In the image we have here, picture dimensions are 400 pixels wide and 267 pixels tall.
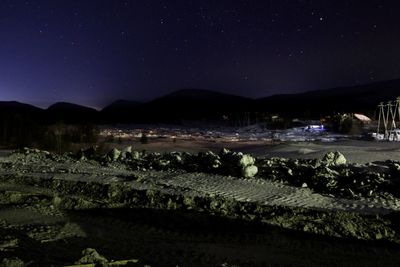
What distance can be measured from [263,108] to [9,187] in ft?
482

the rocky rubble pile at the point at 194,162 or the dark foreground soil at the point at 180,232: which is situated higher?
the rocky rubble pile at the point at 194,162

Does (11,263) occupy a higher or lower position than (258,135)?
higher

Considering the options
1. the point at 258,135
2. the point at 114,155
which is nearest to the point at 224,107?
the point at 258,135

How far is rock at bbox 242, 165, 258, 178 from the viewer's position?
676 inches

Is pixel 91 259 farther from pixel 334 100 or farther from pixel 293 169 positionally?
pixel 334 100

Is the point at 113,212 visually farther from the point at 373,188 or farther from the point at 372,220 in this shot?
the point at 373,188

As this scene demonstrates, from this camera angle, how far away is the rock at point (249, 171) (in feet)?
56.3

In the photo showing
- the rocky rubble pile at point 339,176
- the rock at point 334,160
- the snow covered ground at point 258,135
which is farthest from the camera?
the snow covered ground at point 258,135

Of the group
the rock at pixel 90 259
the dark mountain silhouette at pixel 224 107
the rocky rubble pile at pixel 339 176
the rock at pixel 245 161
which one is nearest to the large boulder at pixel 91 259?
the rock at pixel 90 259

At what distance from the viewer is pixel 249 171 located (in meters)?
17.2

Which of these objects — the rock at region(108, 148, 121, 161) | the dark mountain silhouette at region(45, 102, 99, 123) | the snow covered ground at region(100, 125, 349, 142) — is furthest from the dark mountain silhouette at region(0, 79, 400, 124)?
the rock at region(108, 148, 121, 161)

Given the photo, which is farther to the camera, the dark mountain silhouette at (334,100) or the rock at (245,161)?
the dark mountain silhouette at (334,100)

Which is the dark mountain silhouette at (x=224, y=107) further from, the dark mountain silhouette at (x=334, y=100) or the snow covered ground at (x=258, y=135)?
the snow covered ground at (x=258, y=135)

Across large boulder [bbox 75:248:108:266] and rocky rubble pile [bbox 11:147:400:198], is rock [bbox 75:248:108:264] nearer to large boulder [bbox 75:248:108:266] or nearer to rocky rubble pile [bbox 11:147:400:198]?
large boulder [bbox 75:248:108:266]
